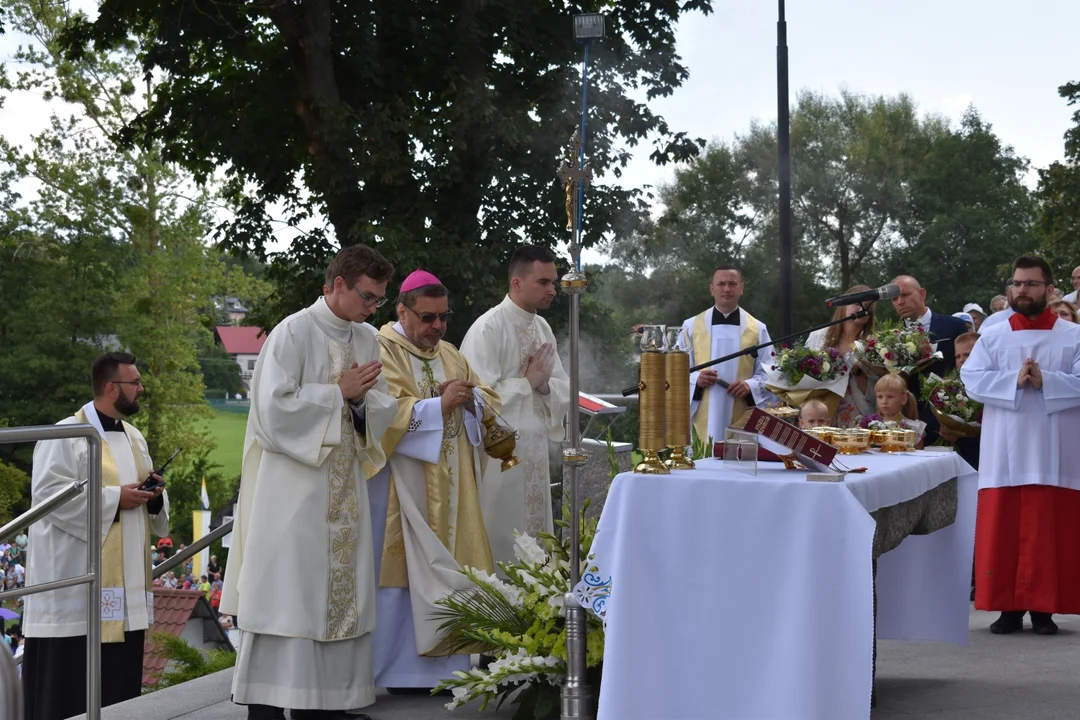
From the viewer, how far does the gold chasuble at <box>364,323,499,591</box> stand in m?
6.23

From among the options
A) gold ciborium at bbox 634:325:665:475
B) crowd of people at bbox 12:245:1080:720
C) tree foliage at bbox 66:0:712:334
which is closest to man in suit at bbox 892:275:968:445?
crowd of people at bbox 12:245:1080:720

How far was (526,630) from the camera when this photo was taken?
5.30m

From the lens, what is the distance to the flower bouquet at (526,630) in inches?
198

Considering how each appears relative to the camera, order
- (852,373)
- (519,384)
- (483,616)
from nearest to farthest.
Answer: (483,616), (519,384), (852,373)

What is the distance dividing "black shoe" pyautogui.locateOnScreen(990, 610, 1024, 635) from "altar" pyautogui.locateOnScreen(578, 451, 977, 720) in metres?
3.30

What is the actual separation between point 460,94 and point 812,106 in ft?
75.4

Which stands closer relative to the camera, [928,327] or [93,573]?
[93,573]

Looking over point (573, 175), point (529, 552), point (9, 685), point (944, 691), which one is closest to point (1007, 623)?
point (944, 691)

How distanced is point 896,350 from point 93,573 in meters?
4.53

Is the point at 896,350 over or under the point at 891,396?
over

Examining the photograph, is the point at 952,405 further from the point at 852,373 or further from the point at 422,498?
the point at 422,498

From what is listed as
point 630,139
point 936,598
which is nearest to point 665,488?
point 936,598

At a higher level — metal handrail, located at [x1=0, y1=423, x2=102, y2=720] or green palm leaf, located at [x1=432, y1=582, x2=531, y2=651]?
metal handrail, located at [x1=0, y1=423, x2=102, y2=720]

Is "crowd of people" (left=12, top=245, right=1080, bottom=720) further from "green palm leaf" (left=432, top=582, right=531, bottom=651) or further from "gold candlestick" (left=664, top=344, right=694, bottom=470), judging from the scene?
"gold candlestick" (left=664, top=344, right=694, bottom=470)
